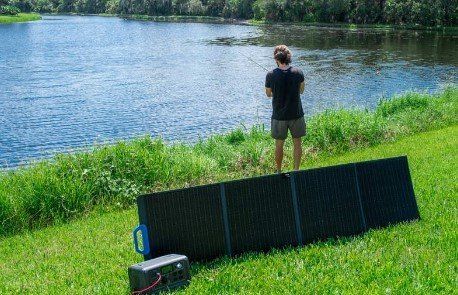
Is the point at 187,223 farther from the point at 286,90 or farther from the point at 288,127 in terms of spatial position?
the point at 288,127

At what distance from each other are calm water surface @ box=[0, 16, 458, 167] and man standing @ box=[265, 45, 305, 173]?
12.7 m

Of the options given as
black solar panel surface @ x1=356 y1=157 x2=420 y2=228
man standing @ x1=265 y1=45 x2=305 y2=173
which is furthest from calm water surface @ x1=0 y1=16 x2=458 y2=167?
black solar panel surface @ x1=356 y1=157 x2=420 y2=228

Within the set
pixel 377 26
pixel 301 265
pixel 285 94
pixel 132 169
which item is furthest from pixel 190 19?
pixel 301 265

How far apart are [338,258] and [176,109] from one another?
915 inches

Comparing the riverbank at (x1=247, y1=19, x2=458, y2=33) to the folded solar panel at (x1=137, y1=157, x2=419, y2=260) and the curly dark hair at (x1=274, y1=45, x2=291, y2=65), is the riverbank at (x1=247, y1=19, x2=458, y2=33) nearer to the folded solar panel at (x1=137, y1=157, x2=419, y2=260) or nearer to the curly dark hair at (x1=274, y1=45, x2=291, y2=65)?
the curly dark hair at (x1=274, y1=45, x2=291, y2=65)

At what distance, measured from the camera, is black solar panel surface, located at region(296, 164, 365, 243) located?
6832 millimetres

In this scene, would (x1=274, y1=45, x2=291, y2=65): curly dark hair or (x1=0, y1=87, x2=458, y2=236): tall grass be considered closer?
(x1=274, y1=45, x2=291, y2=65): curly dark hair

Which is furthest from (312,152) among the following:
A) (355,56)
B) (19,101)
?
(355,56)

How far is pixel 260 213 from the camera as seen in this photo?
6.66 metres

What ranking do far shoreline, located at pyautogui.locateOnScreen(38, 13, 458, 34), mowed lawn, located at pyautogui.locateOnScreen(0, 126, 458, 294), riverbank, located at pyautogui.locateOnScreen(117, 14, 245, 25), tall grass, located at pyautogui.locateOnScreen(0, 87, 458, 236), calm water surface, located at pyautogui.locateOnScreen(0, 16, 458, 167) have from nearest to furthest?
1. mowed lawn, located at pyautogui.locateOnScreen(0, 126, 458, 294)
2. tall grass, located at pyautogui.locateOnScreen(0, 87, 458, 236)
3. calm water surface, located at pyautogui.locateOnScreen(0, 16, 458, 167)
4. far shoreline, located at pyautogui.locateOnScreen(38, 13, 458, 34)
5. riverbank, located at pyautogui.locateOnScreen(117, 14, 245, 25)

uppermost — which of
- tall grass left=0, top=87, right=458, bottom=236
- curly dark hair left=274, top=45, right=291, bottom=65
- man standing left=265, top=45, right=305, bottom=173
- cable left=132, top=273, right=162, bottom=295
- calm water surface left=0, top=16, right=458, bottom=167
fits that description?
curly dark hair left=274, top=45, right=291, bottom=65

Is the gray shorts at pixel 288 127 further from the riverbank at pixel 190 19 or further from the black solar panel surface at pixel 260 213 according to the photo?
the riverbank at pixel 190 19

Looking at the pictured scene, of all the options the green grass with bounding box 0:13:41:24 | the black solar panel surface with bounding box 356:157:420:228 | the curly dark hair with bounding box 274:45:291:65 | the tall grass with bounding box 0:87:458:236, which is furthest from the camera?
the green grass with bounding box 0:13:41:24

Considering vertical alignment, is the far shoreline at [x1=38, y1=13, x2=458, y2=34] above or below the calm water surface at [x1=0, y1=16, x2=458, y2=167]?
above
